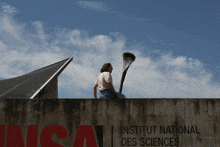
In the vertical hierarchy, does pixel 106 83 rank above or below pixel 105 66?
below

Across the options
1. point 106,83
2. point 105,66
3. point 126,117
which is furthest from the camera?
point 105,66

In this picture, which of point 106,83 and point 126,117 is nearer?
point 126,117

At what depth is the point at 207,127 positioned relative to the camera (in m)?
5.58

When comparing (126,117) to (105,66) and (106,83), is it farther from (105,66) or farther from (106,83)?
(105,66)

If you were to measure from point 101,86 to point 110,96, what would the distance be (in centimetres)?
37

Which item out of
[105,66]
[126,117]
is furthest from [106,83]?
[126,117]

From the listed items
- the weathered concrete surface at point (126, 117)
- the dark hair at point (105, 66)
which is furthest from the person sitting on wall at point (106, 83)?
the weathered concrete surface at point (126, 117)

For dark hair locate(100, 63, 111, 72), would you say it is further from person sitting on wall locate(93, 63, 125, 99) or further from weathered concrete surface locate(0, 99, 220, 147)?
weathered concrete surface locate(0, 99, 220, 147)

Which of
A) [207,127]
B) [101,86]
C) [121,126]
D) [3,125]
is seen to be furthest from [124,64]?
[3,125]

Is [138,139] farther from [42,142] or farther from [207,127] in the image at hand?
[42,142]

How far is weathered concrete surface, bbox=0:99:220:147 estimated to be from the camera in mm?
5535

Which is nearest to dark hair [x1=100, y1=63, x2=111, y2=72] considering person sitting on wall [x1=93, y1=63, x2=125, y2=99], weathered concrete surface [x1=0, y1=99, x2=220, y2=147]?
person sitting on wall [x1=93, y1=63, x2=125, y2=99]

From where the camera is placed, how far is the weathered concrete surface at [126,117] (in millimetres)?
5535

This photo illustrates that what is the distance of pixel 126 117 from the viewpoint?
18.5 ft
